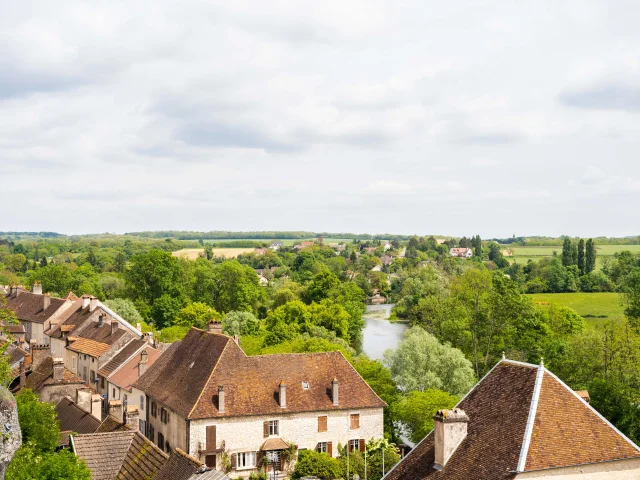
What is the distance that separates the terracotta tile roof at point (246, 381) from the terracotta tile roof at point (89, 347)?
47.7 ft

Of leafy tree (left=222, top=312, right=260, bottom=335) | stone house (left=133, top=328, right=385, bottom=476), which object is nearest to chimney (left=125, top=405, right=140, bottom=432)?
stone house (left=133, top=328, right=385, bottom=476)

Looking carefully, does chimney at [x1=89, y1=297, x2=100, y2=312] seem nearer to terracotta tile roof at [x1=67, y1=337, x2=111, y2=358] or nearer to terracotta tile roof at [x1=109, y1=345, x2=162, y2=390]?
terracotta tile roof at [x1=67, y1=337, x2=111, y2=358]

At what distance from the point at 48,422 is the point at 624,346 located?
40.8m

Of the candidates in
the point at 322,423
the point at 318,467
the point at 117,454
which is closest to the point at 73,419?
the point at 318,467

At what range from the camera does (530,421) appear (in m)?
21.0

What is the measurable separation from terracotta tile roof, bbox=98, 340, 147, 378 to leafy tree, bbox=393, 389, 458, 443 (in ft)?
77.1

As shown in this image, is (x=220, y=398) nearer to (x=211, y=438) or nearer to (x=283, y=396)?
(x=211, y=438)

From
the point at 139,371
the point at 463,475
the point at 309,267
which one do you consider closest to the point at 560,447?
the point at 463,475

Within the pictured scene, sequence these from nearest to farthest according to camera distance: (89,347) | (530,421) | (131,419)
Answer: (530,421)
(131,419)
(89,347)

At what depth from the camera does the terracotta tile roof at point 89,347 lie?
59375mm

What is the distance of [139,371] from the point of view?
5197cm

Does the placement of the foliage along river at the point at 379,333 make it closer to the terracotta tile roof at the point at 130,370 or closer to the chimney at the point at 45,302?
the terracotta tile roof at the point at 130,370

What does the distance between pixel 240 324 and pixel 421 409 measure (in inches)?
1740

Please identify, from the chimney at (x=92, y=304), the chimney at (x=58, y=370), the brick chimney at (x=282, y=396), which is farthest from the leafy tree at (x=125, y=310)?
the brick chimney at (x=282, y=396)
